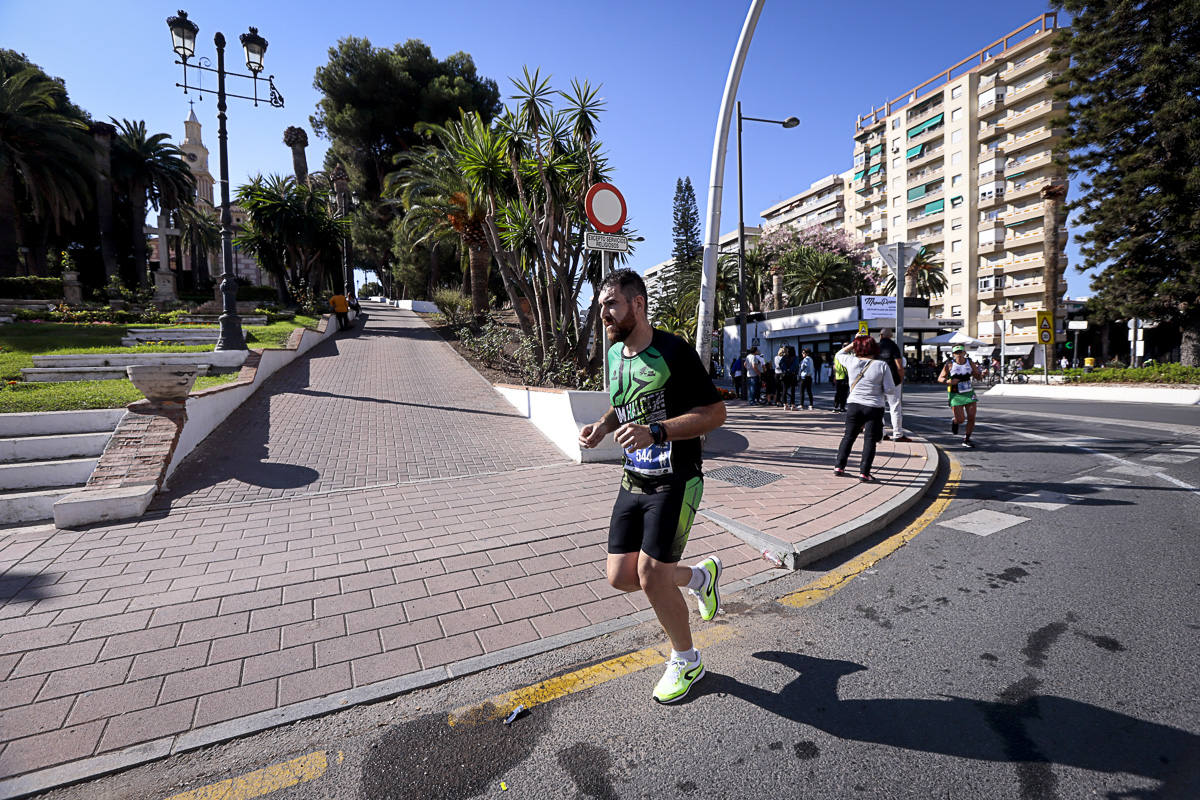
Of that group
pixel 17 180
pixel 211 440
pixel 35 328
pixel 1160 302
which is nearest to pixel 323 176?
pixel 17 180

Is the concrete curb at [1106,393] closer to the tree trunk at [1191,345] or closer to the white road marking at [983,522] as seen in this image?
the tree trunk at [1191,345]

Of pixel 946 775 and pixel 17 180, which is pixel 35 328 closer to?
pixel 17 180

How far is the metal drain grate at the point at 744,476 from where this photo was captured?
19.7 ft

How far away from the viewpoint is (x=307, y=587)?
358cm

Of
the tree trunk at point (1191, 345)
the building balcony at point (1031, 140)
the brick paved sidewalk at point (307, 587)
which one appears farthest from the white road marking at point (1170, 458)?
Answer: the building balcony at point (1031, 140)

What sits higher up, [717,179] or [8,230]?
[8,230]

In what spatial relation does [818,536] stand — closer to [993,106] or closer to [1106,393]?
[1106,393]

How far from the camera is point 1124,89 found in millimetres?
19562

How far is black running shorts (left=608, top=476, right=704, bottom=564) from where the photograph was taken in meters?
2.36

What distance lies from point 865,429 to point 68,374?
1321 centimetres

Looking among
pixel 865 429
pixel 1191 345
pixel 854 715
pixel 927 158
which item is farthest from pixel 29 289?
pixel 927 158

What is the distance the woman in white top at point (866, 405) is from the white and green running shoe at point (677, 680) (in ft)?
13.5

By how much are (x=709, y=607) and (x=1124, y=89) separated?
27.7 metres

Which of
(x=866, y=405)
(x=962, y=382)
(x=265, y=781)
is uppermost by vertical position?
(x=962, y=382)
